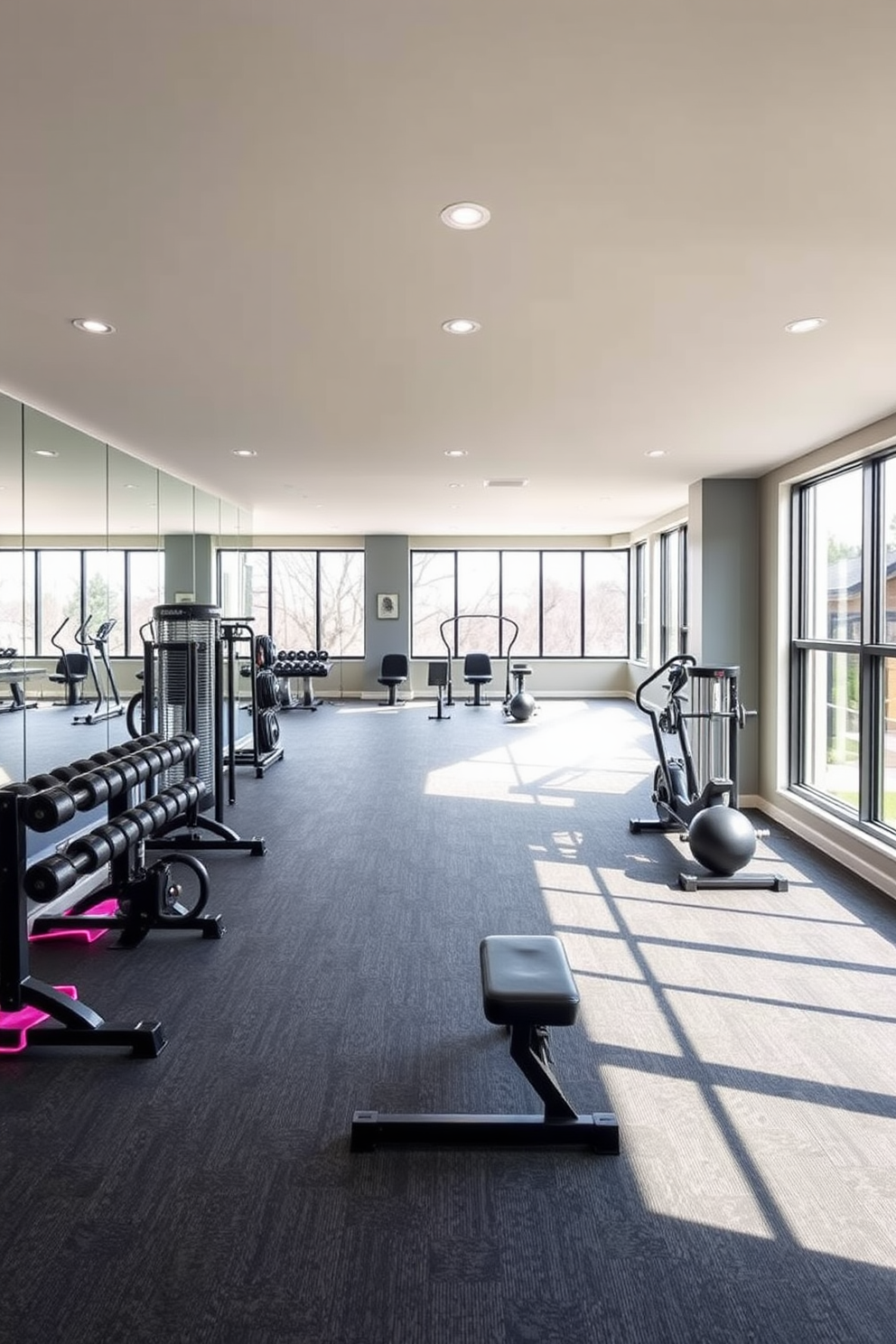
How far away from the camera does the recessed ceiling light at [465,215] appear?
222cm

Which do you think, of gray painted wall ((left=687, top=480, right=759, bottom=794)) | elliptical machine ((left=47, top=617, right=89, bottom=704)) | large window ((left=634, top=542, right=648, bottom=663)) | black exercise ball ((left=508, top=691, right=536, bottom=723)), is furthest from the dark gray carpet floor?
large window ((left=634, top=542, right=648, bottom=663))

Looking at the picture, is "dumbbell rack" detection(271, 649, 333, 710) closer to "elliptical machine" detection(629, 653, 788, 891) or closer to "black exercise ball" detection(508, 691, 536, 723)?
"black exercise ball" detection(508, 691, 536, 723)

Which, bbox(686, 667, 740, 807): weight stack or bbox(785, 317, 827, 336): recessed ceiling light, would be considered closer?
bbox(785, 317, 827, 336): recessed ceiling light

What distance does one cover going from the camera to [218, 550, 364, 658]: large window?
12961mm

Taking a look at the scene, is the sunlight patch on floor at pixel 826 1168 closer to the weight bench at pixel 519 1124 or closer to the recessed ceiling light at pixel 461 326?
the weight bench at pixel 519 1124

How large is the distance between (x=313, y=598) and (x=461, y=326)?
10.1 meters

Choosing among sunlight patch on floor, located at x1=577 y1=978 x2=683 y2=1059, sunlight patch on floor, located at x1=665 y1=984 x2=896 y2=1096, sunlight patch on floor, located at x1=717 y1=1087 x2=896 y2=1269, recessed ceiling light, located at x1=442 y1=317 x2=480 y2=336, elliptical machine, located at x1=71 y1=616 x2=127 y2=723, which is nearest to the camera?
sunlight patch on floor, located at x1=717 y1=1087 x2=896 y2=1269

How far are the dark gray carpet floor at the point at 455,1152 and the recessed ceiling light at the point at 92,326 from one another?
2.60 meters

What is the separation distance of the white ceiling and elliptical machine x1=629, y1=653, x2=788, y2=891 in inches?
65.5

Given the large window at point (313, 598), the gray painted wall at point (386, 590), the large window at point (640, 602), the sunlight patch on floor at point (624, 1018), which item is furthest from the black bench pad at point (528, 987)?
the large window at point (313, 598)

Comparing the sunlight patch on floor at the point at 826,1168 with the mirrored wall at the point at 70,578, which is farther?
the mirrored wall at the point at 70,578

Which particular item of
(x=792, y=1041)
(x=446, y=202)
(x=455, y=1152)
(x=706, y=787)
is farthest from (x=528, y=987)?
(x=706, y=787)

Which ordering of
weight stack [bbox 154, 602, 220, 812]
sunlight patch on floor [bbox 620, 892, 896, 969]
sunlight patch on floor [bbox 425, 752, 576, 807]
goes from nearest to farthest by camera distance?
sunlight patch on floor [bbox 620, 892, 896, 969] < weight stack [bbox 154, 602, 220, 812] < sunlight patch on floor [bbox 425, 752, 576, 807]

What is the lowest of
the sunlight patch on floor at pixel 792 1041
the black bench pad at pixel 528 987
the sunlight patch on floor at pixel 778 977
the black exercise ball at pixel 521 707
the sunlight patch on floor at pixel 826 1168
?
the sunlight patch on floor at pixel 826 1168
